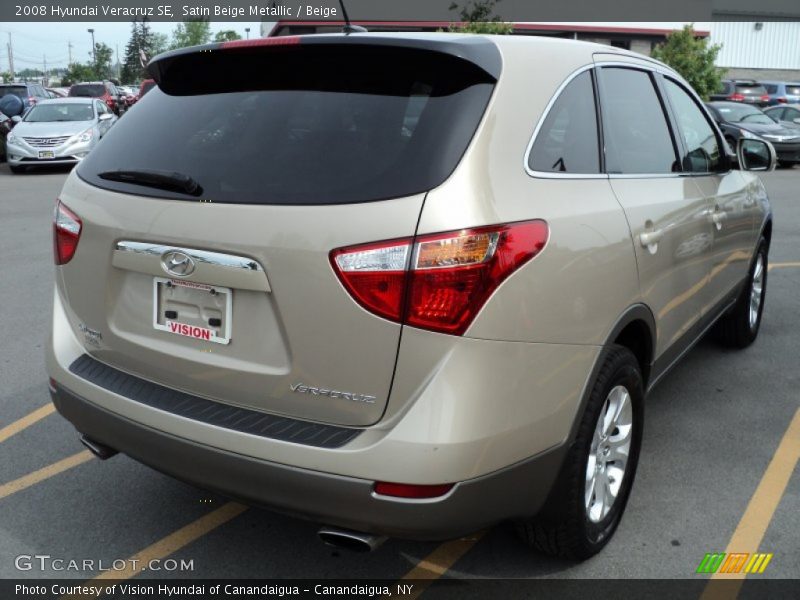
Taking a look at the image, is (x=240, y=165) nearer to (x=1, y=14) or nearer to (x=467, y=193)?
(x=467, y=193)

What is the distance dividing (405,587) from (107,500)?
4.44 feet

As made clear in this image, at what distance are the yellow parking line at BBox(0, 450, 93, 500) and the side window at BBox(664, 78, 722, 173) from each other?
3.07 metres

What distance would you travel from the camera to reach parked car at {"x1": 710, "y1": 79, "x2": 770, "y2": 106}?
29.0m

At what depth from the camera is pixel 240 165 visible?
2.51m

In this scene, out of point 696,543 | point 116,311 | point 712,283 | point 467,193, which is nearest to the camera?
point 467,193

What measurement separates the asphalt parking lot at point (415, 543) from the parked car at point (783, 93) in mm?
29192

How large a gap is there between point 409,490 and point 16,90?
2793 centimetres

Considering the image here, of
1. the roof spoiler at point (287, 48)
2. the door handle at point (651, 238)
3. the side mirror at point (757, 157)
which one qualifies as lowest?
the door handle at point (651, 238)

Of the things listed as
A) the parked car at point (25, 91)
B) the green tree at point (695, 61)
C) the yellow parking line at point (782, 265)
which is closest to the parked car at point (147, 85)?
the yellow parking line at point (782, 265)

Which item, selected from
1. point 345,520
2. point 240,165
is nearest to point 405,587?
point 345,520

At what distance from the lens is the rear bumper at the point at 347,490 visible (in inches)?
89.0

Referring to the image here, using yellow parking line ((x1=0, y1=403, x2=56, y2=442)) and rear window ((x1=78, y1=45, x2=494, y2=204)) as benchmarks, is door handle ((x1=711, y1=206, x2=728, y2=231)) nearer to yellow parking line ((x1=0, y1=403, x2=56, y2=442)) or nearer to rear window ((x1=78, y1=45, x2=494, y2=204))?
rear window ((x1=78, y1=45, x2=494, y2=204))

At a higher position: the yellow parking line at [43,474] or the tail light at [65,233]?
the tail light at [65,233]

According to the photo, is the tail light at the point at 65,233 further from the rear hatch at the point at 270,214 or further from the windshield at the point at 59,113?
the windshield at the point at 59,113
